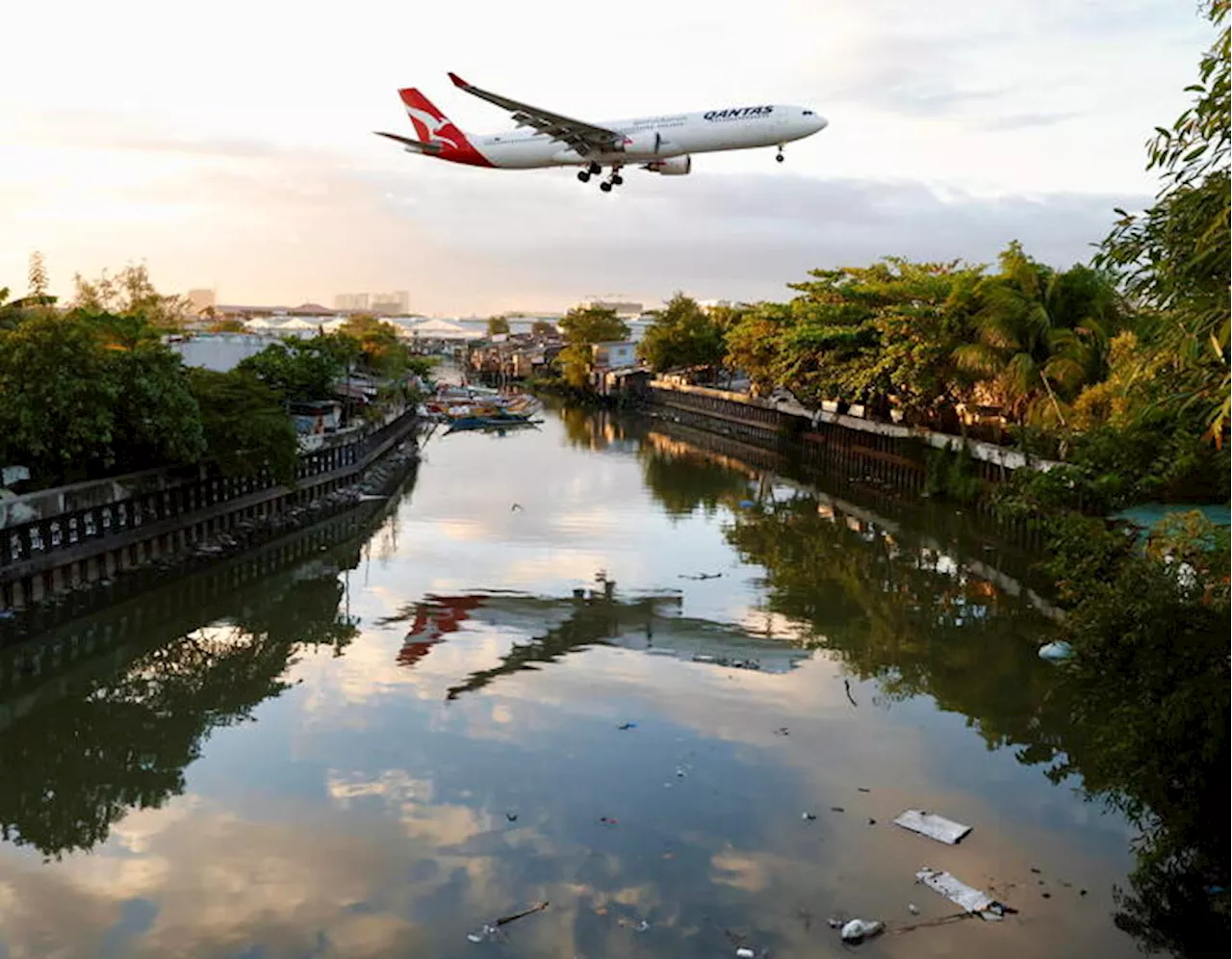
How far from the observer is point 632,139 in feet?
99.1

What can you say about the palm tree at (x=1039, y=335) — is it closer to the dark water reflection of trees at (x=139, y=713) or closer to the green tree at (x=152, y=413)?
the dark water reflection of trees at (x=139, y=713)

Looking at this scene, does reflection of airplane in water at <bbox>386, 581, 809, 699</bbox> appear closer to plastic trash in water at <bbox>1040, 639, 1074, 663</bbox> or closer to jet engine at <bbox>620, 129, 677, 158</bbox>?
plastic trash in water at <bbox>1040, 639, 1074, 663</bbox>

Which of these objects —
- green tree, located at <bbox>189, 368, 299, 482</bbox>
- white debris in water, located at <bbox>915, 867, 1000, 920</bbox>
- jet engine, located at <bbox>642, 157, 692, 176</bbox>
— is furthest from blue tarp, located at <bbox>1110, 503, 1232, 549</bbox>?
green tree, located at <bbox>189, 368, 299, 482</bbox>

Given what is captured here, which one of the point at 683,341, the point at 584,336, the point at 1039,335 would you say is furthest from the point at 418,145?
the point at 584,336

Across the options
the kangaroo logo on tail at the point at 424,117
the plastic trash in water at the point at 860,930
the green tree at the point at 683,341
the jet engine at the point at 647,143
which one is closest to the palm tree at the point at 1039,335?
the jet engine at the point at 647,143

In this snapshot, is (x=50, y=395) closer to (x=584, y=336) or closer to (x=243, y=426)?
(x=243, y=426)

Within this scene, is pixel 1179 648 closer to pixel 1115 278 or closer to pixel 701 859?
pixel 1115 278

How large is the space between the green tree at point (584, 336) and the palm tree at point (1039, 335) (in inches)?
2380

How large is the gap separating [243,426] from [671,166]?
14188mm

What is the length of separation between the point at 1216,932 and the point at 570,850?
5784 millimetres

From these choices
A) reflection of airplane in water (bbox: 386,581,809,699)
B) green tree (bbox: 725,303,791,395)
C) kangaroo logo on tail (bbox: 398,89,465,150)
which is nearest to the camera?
reflection of airplane in water (bbox: 386,581,809,699)

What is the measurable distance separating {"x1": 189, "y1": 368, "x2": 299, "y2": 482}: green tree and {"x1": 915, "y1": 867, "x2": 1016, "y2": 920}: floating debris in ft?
59.7

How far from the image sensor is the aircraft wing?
2686 centimetres

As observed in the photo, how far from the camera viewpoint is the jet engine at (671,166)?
1253 inches
